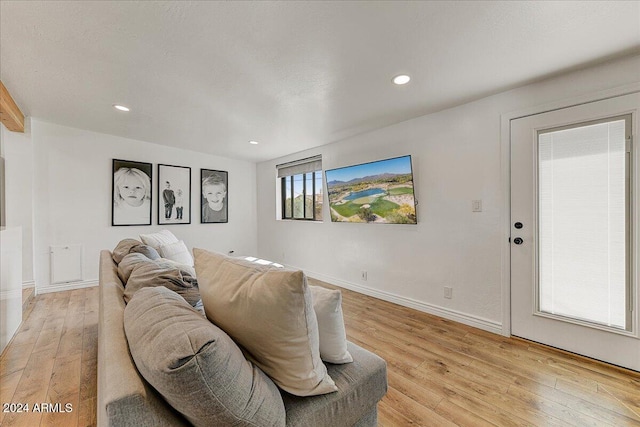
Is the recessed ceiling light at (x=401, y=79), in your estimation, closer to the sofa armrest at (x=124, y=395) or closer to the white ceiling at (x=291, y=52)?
the white ceiling at (x=291, y=52)

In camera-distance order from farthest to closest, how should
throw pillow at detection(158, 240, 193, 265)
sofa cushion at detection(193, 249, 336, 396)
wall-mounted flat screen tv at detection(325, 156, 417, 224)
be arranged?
wall-mounted flat screen tv at detection(325, 156, 417, 224) < throw pillow at detection(158, 240, 193, 265) < sofa cushion at detection(193, 249, 336, 396)

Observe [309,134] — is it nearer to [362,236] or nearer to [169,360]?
[362,236]

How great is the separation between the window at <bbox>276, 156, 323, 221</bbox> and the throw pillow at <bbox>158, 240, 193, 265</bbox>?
2.11 m

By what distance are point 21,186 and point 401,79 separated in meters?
4.51

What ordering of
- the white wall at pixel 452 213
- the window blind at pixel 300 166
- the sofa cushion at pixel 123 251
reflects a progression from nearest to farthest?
the sofa cushion at pixel 123 251 < the white wall at pixel 452 213 < the window blind at pixel 300 166

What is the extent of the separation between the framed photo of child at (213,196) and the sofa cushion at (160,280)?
3512 mm

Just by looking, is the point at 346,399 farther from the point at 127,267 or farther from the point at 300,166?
the point at 300,166

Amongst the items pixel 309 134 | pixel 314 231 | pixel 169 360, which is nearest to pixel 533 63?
pixel 309 134

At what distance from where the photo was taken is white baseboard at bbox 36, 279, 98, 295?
343cm

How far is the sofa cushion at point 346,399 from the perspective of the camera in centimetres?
87

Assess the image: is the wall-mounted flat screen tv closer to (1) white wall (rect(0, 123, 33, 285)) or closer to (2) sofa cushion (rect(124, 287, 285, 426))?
(2) sofa cushion (rect(124, 287, 285, 426))

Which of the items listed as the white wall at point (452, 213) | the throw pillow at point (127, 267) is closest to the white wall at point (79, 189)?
the throw pillow at point (127, 267)

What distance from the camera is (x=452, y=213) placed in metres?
2.71

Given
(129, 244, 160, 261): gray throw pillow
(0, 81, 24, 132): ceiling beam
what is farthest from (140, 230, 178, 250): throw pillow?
(0, 81, 24, 132): ceiling beam
